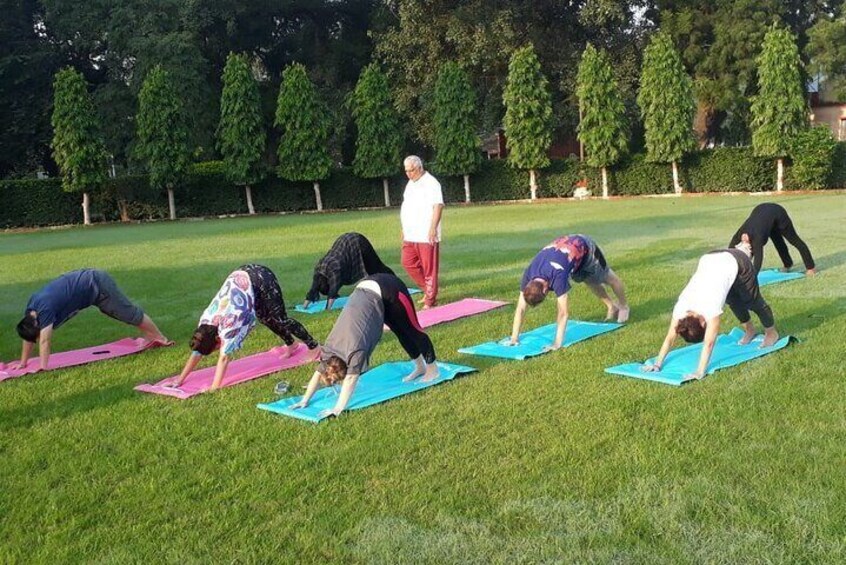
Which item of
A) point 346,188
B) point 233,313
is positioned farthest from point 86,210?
point 233,313

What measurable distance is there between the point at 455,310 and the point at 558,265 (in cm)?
234

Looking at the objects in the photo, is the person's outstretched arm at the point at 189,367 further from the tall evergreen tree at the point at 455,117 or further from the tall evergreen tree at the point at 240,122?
the tall evergreen tree at the point at 455,117

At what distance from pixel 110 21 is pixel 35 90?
5.13m

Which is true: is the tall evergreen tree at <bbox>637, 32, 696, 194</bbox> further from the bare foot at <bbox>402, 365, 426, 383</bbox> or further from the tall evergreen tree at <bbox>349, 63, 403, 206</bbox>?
the bare foot at <bbox>402, 365, 426, 383</bbox>

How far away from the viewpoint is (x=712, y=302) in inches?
234

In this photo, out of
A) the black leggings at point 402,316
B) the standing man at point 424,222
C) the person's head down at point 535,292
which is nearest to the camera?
the black leggings at point 402,316

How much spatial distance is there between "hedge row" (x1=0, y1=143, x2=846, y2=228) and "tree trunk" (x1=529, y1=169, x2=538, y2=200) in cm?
29

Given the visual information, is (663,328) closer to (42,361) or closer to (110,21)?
(42,361)

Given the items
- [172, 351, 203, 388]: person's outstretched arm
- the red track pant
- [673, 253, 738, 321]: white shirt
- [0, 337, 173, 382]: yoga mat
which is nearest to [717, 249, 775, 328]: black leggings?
[673, 253, 738, 321]: white shirt

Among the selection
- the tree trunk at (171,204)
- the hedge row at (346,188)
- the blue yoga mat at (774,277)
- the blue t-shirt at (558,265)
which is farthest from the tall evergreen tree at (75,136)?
the blue t-shirt at (558,265)

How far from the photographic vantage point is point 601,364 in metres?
6.67

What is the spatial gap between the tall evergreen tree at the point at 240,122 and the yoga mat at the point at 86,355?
81.9 ft

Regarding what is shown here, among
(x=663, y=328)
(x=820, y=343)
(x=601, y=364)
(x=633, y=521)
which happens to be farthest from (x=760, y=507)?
(x=663, y=328)

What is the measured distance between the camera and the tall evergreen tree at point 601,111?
3231cm
